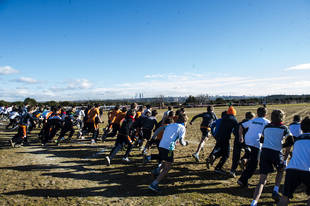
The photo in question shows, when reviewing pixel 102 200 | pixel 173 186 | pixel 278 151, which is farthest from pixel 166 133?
pixel 278 151

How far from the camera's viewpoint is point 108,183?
17.8 ft

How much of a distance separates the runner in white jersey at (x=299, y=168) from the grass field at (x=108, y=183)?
1257 mm

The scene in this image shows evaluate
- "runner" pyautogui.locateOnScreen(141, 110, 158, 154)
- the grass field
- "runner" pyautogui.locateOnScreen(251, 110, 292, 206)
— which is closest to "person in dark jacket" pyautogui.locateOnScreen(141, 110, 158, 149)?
"runner" pyautogui.locateOnScreen(141, 110, 158, 154)

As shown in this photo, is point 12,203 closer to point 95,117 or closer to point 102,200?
point 102,200

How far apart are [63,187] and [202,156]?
5.01 m

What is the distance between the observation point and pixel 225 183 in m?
5.39

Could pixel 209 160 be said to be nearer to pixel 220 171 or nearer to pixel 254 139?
pixel 220 171

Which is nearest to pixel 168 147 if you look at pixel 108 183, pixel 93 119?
pixel 108 183

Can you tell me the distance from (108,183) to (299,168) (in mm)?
4283

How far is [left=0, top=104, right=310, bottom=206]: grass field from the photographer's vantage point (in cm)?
447

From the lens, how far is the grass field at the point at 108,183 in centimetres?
447

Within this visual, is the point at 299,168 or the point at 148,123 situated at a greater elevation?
the point at 148,123

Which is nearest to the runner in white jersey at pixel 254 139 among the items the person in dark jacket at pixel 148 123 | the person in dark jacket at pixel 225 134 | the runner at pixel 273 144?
the runner at pixel 273 144

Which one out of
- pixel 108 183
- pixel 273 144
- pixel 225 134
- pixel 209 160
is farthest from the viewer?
pixel 209 160
